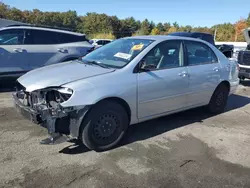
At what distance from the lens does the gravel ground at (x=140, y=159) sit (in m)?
3.37

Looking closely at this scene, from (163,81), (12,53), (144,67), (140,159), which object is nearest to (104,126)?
(140,159)

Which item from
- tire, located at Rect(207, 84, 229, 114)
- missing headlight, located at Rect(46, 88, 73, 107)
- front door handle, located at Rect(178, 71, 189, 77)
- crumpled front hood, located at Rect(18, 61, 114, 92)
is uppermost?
crumpled front hood, located at Rect(18, 61, 114, 92)

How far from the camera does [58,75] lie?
4.07 meters

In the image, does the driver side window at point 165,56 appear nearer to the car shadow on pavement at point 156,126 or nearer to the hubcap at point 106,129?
the hubcap at point 106,129

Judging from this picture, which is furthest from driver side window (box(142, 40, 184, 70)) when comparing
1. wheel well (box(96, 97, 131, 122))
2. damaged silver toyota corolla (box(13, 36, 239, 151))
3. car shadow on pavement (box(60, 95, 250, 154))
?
car shadow on pavement (box(60, 95, 250, 154))

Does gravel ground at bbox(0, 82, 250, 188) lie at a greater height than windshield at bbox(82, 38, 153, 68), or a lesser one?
lesser

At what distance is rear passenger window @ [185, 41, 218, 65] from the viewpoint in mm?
5340

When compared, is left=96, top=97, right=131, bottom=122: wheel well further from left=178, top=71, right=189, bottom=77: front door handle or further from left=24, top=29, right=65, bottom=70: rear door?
left=24, top=29, right=65, bottom=70: rear door

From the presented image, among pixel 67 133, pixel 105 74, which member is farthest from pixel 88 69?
pixel 67 133

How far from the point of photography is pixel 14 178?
330 cm

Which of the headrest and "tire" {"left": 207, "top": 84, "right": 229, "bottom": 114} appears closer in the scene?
the headrest

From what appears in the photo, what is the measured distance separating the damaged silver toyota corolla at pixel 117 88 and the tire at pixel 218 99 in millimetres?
256

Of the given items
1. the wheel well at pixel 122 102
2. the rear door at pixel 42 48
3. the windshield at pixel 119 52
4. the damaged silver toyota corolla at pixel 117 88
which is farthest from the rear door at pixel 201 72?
the rear door at pixel 42 48

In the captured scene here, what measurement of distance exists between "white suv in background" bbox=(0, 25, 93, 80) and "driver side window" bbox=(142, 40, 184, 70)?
4.16 metres
